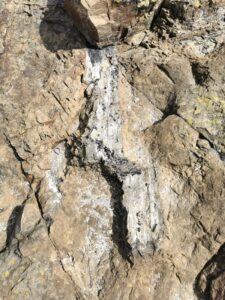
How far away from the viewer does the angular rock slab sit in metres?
7.85

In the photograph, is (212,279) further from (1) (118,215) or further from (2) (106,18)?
(2) (106,18)

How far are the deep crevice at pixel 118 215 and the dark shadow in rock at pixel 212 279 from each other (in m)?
1.27

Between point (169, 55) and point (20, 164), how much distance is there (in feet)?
12.4

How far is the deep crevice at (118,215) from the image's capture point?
760 centimetres

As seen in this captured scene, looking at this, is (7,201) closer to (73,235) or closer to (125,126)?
(73,235)

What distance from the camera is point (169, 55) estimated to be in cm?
852

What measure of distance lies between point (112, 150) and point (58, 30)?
2.88 m

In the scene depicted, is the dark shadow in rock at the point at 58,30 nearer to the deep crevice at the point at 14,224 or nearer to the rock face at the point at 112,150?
the rock face at the point at 112,150

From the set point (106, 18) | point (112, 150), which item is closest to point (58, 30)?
point (106, 18)

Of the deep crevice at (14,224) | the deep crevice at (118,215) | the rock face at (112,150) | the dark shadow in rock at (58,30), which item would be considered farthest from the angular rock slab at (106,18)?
the deep crevice at (14,224)

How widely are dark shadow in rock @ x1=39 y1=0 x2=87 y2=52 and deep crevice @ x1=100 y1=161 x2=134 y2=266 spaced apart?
2642 millimetres

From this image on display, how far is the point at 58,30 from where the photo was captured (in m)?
8.70

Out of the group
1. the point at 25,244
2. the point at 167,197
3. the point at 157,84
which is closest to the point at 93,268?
the point at 25,244

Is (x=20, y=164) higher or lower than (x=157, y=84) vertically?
lower
